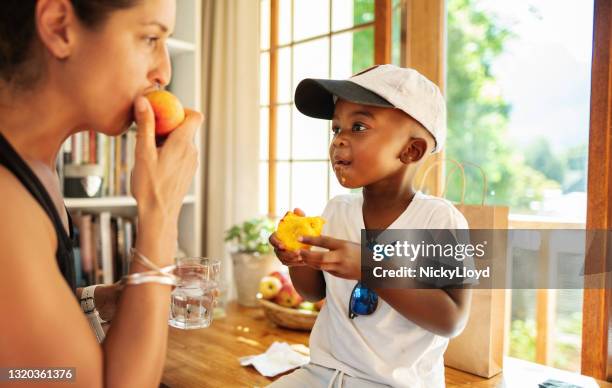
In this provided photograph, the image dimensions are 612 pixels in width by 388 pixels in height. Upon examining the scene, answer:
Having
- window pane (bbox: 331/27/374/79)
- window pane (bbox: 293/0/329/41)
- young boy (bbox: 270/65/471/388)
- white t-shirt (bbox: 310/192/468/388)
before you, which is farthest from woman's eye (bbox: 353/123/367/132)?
window pane (bbox: 293/0/329/41)

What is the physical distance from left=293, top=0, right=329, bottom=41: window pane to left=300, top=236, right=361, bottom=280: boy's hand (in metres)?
1.64

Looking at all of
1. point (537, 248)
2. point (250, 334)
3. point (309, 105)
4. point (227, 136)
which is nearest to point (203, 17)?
point (227, 136)

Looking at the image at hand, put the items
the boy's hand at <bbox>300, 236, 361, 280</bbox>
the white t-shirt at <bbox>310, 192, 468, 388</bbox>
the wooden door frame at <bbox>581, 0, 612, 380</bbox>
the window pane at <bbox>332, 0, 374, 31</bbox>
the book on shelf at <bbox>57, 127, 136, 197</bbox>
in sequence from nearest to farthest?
the boy's hand at <bbox>300, 236, 361, 280</bbox>
the white t-shirt at <bbox>310, 192, 468, 388</bbox>
the wooden door frame at <bbox>581, 0, 612, 380</bbox>
the book on shelf at <bbox>57, 127, 136, 197</bbox>
the window pane at <bbox>332, 0, 374, 31</bbox>

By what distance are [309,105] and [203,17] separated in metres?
1.60

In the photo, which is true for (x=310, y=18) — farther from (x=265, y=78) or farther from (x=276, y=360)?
(x=276, y=360)

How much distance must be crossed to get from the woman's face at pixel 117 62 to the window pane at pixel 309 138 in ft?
5.37

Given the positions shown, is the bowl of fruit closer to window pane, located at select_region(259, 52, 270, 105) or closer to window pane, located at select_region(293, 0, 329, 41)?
window pane, located at select_region(259, 52, 270, 105)

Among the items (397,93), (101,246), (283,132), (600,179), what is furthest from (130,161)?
(600,179)

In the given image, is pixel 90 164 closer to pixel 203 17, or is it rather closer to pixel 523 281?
pixel 203 17

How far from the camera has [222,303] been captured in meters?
2.24

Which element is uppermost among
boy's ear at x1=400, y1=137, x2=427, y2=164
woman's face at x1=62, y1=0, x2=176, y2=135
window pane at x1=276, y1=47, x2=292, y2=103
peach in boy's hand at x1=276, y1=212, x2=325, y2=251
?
window pane at x1=276, y1=47, x2=292, y2=103

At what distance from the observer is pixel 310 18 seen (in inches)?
95.2

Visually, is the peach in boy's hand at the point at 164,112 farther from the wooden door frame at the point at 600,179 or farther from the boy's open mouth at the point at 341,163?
the wooden door frame at the point at 600,179

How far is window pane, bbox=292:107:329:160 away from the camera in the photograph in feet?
7.79
